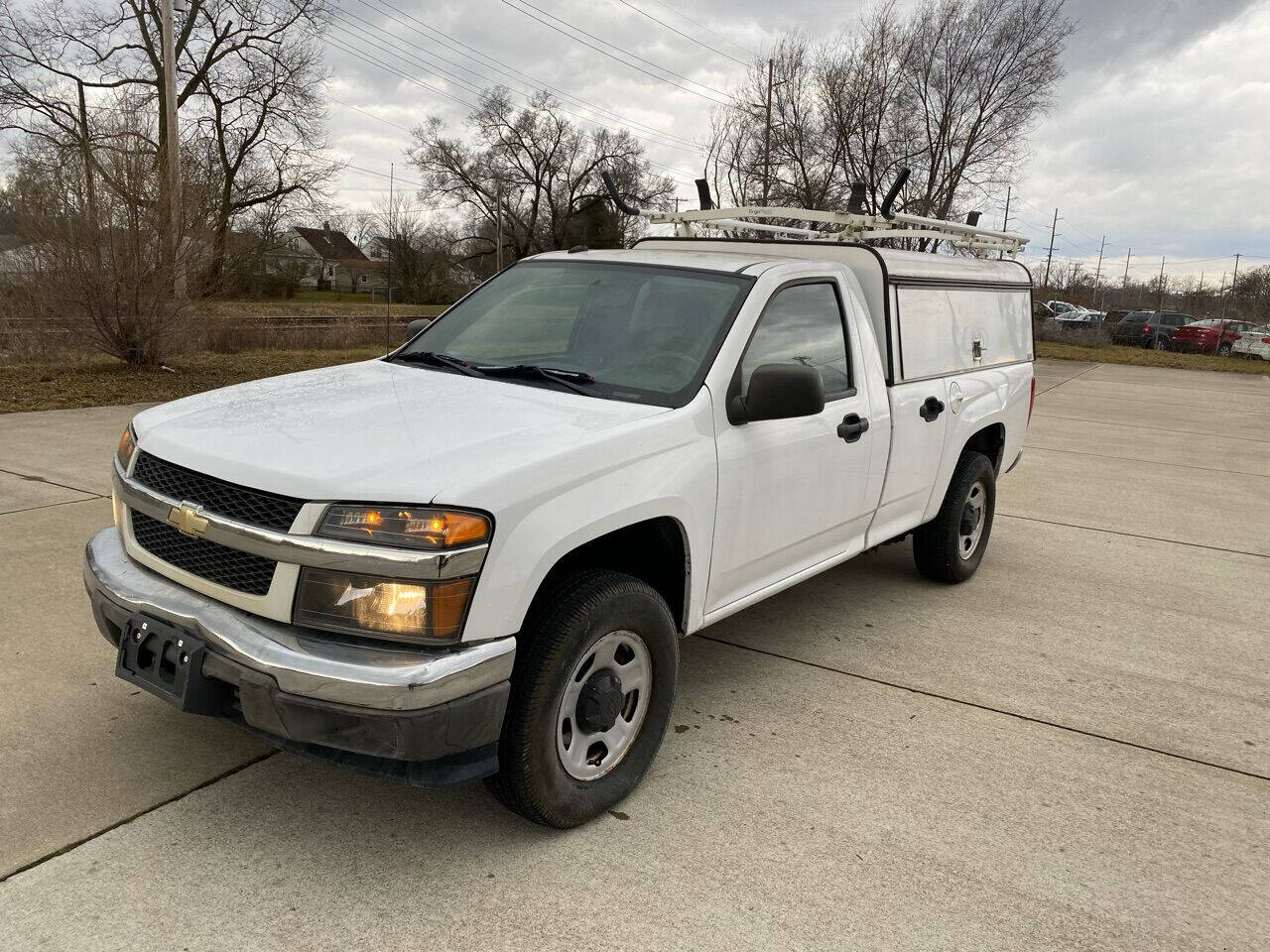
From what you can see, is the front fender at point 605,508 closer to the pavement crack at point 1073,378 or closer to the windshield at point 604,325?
the windshield at point 604,325

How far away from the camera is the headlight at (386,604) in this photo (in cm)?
252

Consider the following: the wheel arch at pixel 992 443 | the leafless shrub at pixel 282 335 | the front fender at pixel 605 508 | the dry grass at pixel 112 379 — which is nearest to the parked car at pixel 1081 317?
the leafless shrub at pixel 282 335

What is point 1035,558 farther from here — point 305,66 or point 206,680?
point 305,66

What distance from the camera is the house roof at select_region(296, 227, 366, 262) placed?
9125cm

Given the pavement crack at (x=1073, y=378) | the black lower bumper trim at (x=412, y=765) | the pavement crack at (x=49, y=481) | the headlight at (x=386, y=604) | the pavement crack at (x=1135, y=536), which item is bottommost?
the pavement crack at (x=1135, y=536)

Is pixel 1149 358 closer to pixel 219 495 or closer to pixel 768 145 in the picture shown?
pixel 768 145

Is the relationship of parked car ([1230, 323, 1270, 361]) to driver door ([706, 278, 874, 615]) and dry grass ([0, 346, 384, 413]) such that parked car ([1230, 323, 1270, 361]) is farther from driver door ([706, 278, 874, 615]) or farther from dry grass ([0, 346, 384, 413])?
driver door ([706, 278, 874, 615])

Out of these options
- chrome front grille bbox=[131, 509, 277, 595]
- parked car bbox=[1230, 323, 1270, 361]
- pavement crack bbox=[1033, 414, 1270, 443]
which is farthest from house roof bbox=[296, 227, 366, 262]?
chrome front grille bbox=[131, 509, 277, 595]

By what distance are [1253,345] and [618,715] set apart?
34478 millimetres

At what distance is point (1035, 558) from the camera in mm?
6457

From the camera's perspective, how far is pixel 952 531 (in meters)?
5.44

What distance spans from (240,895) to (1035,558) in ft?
17.5

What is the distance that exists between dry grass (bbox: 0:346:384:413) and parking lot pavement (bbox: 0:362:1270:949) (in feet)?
21.0

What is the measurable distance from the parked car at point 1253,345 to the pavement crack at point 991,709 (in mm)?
32622
